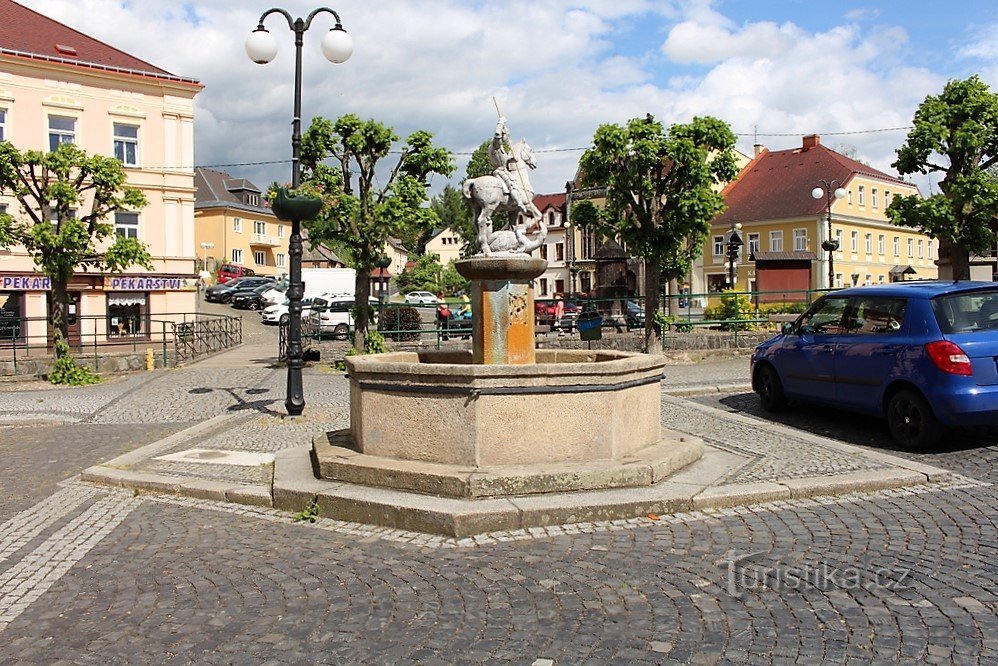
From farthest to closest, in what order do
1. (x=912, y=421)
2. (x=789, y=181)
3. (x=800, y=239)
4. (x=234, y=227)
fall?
(x=234, y=227) < (x=789, y=181) < (x=800, y=239) < (x=912, y=421)

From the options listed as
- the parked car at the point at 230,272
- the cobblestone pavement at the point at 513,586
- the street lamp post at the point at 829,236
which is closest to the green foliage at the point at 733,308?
the street lamp post at the point at 829,236

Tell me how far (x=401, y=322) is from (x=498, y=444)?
16.5 m

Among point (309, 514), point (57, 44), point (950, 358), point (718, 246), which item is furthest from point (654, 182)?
point (718, 246)

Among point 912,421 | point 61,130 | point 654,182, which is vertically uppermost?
point 61,130

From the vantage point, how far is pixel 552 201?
83750mm

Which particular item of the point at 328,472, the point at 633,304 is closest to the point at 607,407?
the point at 328,472

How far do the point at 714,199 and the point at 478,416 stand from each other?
1493 centimetres

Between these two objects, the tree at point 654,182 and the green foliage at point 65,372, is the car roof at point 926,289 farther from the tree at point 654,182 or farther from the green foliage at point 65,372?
the green foliage at point 65,372

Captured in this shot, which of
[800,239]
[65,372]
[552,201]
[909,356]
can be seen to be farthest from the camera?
[552,201]

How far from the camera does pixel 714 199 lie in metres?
20.0

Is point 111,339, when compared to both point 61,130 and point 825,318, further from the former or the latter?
point 825,318

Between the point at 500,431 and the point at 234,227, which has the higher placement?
the point at 234,227

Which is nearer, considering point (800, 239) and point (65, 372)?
point (65, 372)

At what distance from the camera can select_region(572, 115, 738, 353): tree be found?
64.8 feet
